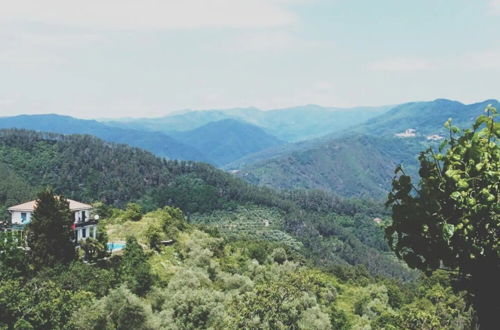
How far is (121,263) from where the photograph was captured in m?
53.9

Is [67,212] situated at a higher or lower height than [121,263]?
higher

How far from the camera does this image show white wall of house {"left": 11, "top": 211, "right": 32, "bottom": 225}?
6166cm

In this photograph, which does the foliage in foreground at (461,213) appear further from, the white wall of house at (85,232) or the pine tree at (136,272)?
the white wall of house at (85,232)

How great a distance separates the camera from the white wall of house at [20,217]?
202 ft

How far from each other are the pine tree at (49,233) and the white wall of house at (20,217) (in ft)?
39.7

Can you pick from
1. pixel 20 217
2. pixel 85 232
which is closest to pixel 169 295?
pixel 85 232

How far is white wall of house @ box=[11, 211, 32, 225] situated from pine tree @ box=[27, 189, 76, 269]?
39.7 feet

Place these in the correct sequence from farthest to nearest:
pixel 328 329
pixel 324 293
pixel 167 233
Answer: pixel 167 233 < pixel 324 293 < pixel 328 329

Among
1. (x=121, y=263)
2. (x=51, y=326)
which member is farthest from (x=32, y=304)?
(x=121, y=263)

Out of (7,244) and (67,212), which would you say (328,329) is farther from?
(7,244)

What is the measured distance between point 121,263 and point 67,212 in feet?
25.2

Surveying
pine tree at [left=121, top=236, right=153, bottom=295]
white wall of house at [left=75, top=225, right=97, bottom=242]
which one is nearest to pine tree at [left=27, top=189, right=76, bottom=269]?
pine tree at [left=121, top=236, right=153, bottom=295]

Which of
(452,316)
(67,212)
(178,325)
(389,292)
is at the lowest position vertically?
(389,292)

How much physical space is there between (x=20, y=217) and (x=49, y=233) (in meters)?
15.4
